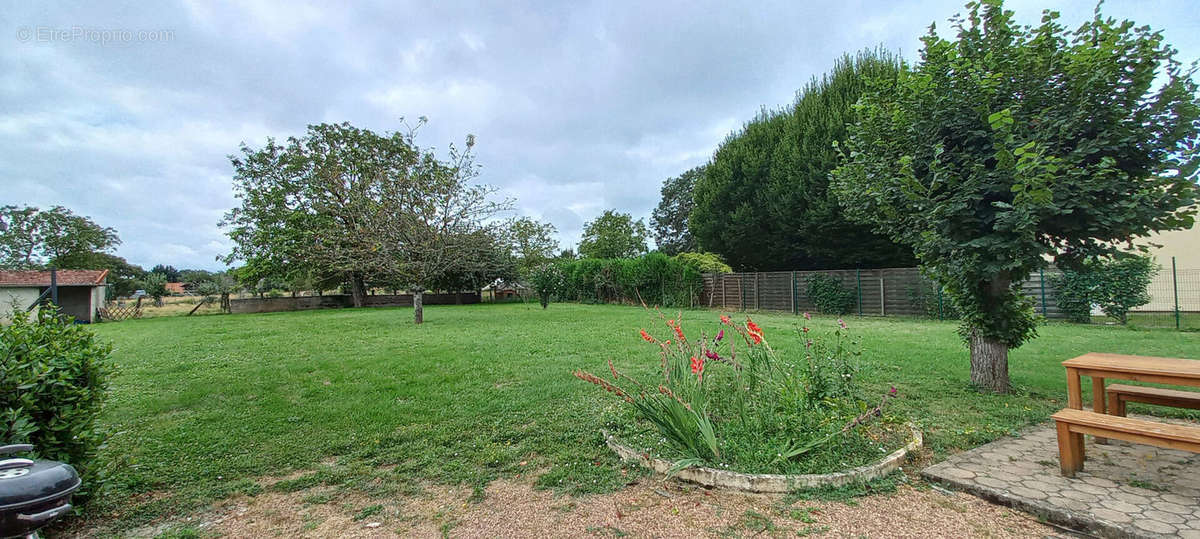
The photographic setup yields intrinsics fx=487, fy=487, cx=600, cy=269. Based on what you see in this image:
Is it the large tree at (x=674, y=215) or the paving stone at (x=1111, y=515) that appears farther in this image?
the large tree at (x=674, y=215)

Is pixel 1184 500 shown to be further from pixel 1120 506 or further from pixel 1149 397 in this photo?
pixel 1149 397

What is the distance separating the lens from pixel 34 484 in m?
1.58

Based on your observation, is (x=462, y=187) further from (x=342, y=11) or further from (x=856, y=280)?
(x=856, y=280)

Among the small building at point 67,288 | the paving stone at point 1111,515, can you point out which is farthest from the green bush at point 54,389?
the small building at point 67,288

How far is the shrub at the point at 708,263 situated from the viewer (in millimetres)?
20484

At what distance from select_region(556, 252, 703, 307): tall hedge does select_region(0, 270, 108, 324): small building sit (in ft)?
72.3

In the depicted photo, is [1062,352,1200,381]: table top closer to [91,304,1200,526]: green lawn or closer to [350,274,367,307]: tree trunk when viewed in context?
[91,304,1200,526]: green lawn

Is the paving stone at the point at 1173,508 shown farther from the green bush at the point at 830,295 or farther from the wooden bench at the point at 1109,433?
the green bush at the point at 830,295

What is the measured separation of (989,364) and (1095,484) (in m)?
2.56

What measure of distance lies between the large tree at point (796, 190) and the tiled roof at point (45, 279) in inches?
1139

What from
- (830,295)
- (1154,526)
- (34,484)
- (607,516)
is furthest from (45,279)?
(1154,526)

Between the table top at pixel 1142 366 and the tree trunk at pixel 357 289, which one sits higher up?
the tree trunk at pixel 357 289

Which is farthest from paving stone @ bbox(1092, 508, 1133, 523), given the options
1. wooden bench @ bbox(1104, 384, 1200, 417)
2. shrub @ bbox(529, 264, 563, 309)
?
shrub @ bbox(529, 264, 563, 309)

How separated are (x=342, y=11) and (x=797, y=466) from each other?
817cm
